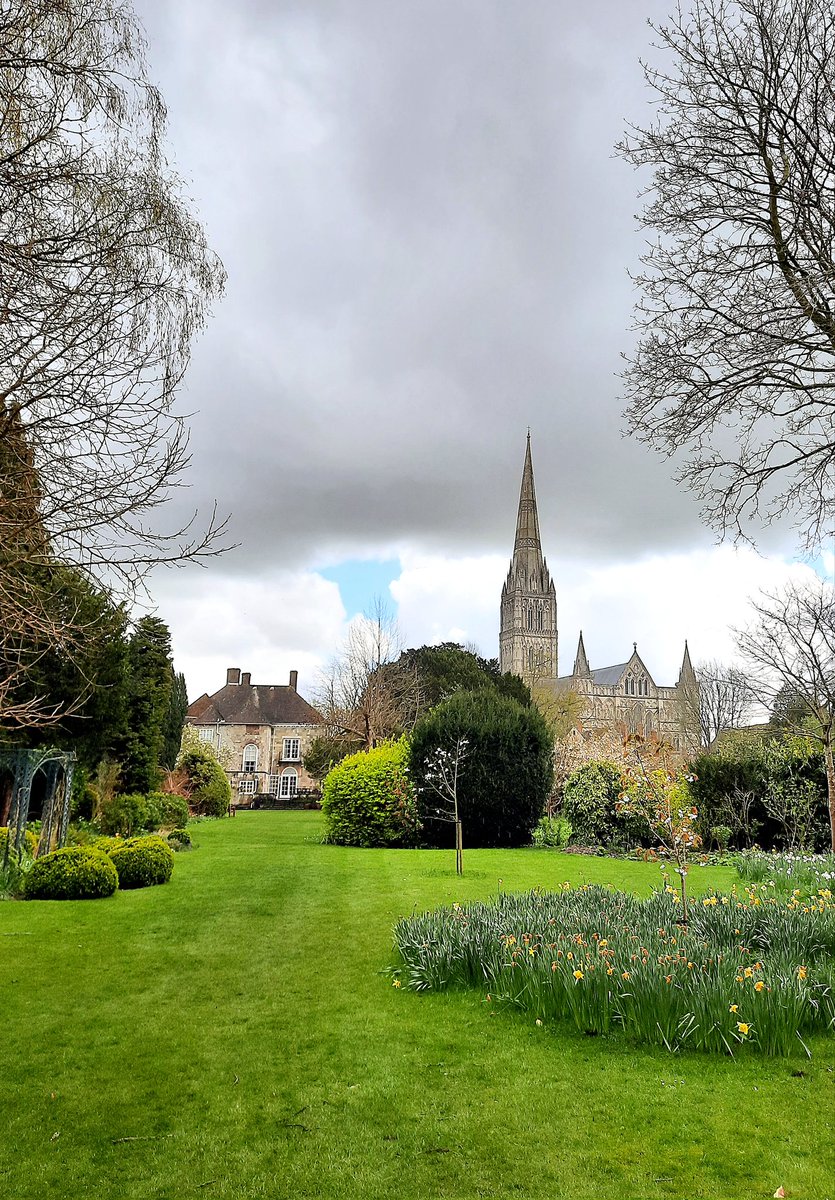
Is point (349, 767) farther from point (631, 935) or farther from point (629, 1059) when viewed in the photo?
point (629, 1059)

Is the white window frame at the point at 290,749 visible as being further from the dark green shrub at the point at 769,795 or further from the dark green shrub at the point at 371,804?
the dark green shrub at the point at 769,795


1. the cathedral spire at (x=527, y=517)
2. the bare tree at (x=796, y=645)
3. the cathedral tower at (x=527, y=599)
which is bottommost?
the bare tree at (x=796, y=645)

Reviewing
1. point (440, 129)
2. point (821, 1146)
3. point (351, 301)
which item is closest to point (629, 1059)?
point (821, 1146)

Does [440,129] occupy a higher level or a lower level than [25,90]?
higher

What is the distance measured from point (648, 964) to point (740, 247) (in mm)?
6333

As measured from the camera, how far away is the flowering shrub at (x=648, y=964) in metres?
5.07

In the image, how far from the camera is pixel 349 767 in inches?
728

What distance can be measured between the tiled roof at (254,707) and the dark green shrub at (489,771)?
105 feet

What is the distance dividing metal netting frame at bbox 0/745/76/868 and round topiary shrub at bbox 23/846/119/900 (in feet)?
3.00

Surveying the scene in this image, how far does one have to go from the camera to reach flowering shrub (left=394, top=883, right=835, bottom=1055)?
5.07 metres

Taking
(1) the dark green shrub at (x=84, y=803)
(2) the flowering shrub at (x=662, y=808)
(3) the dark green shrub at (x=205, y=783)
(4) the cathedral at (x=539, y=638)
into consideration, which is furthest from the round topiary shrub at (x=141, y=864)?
(4) the cathedral at (x=539, y=638)

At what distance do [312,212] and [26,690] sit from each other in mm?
9133

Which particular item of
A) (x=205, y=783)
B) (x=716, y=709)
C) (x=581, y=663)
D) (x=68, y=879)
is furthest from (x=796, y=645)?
(x=581, y=663)

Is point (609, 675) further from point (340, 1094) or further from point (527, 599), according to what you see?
point (340, 1094)
